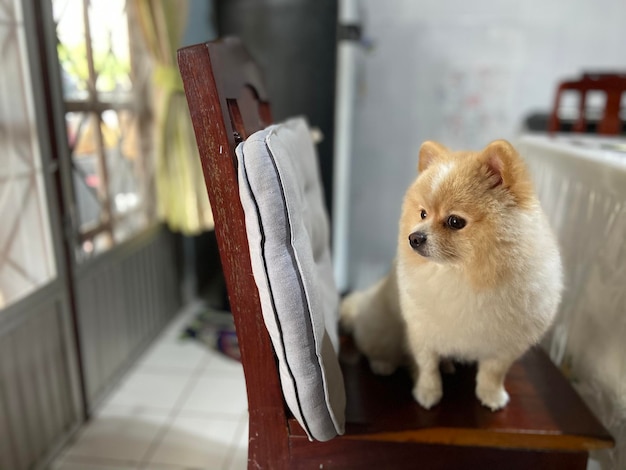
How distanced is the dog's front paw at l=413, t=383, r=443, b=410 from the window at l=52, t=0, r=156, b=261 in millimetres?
1139

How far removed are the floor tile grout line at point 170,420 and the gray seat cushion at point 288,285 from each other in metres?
0.86

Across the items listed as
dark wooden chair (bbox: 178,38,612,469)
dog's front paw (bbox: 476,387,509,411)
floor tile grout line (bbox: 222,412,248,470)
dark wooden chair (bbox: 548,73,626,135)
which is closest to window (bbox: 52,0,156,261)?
floor tile grout line (bbox: 222,412,248,470)

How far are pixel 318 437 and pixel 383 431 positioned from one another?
0.11m

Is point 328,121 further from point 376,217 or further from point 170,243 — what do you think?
point 170,243

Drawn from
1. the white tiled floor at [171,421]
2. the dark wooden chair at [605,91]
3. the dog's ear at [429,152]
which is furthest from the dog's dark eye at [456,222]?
the white tiled floor at [171,421]

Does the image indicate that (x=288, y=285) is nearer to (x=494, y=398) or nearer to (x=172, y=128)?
(x=494, y=398)

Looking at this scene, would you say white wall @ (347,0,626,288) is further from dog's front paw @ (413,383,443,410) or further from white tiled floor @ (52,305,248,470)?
dog's front paw @ (413,383,443,410)

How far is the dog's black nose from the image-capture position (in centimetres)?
66

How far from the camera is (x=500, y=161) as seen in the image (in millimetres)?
642

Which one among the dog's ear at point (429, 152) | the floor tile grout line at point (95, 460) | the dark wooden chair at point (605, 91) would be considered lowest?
the floor tile grout line at point (95, 460)

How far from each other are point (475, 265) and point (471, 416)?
30cm

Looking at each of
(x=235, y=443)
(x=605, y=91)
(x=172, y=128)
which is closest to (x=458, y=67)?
(x=605, y=91)

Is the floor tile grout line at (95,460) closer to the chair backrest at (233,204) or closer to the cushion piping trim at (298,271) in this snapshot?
the chair backrest at (233,204)

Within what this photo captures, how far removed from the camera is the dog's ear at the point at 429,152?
2.45 ft
